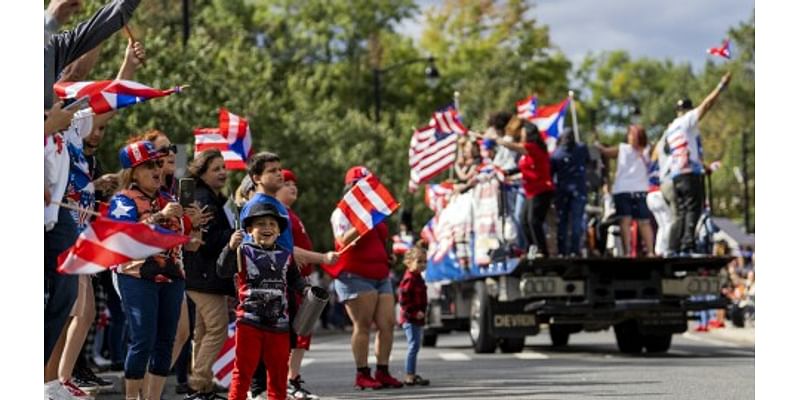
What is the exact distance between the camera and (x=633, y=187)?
18.3 m

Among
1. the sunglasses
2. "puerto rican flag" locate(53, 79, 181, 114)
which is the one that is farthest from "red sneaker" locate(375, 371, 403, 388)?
"puerto rican flag" locate(53, 79, 181, 114)

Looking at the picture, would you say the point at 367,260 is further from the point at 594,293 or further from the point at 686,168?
the point at 686,168

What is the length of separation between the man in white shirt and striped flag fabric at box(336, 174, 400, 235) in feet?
21.4

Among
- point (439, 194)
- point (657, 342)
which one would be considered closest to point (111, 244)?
point (657, 342)

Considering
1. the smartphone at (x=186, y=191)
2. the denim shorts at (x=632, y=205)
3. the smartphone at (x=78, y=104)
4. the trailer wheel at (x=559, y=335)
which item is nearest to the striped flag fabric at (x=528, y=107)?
the trailer wheel at (x=559, y=335)

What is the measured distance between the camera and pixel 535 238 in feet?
57.5

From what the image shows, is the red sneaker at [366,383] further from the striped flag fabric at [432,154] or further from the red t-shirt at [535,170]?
the striped flag fabric at [432,154]

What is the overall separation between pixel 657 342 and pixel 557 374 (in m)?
4.77

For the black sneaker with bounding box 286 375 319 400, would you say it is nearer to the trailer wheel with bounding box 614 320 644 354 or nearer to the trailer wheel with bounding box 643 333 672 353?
the trailer wheel with bounding box 643 333 672 353

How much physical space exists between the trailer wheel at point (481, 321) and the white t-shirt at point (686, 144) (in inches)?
105

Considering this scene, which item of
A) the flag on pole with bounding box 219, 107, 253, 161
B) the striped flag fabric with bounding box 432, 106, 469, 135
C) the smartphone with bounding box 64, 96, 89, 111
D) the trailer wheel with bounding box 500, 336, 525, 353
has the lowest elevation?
the trailer wheel with bounding box 500, 336, 525, 353

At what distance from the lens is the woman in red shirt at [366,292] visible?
12828mm

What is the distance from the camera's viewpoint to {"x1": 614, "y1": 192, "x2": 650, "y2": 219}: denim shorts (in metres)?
18.5
